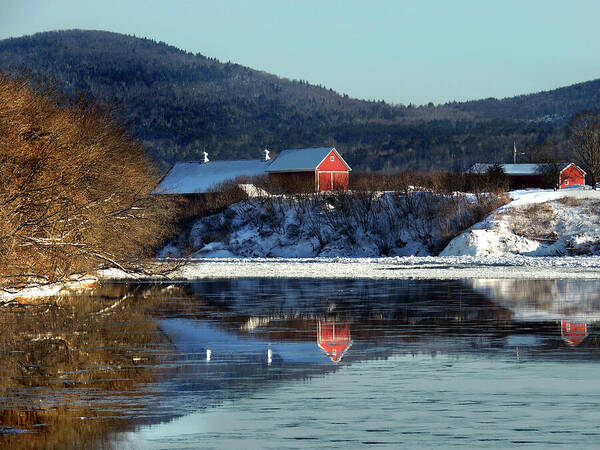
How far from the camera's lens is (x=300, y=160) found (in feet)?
363

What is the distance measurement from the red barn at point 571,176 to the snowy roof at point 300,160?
2711cm

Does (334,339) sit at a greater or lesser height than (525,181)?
lesser

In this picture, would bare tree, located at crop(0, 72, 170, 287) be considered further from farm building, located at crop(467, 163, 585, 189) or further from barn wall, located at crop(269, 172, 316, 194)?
farm building, located at crop(467, 163, 585, 189)

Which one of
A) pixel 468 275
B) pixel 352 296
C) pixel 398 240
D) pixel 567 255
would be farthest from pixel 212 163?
pixel 352 296

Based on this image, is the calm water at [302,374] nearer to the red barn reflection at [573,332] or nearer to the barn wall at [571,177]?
the red barn reflection at [573,332]

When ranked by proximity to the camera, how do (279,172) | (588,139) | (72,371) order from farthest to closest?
1. (279,172)
2. (588,139)
3. (72,371)

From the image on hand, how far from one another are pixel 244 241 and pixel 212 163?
3062 cm

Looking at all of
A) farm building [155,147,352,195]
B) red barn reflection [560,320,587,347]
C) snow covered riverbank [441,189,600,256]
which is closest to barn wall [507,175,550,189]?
farm building [155,147,352,195]

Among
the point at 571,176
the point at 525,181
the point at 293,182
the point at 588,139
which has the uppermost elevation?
the point at 588,139

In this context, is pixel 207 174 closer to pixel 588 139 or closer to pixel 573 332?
pixel 588 139

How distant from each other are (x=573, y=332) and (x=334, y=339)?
544cm

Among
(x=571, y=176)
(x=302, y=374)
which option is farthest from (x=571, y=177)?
(x=302, y=374)

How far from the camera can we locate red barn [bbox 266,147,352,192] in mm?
108250

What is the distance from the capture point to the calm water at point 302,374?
13.1 m
